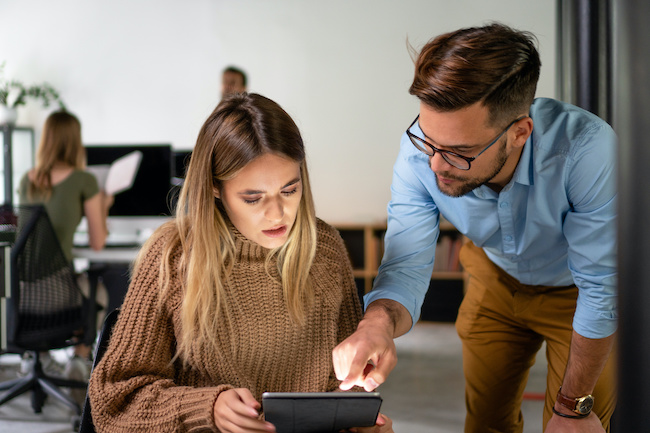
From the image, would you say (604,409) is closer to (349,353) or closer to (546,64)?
(349,353)

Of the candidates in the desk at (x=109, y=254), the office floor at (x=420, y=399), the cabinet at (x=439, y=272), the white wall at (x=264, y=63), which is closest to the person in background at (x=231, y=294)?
the office floor at (x=420, y=399)

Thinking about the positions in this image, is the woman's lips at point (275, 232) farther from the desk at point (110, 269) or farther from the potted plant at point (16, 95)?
the potted plant at point (16, 95)

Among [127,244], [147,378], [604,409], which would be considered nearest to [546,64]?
[127,244]

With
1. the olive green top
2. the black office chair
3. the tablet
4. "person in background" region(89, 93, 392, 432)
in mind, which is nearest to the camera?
the tablet

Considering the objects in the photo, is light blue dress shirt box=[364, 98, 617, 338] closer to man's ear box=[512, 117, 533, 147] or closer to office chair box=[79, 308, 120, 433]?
man's ear box=[512, 117, 533, 147]

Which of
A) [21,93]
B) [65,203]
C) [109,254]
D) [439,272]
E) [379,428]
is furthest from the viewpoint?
[21,93]

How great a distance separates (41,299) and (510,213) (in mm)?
2092

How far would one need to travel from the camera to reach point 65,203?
9.85 ft

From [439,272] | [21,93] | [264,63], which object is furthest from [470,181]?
[21,93]

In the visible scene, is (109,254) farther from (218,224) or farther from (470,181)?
(470,181)

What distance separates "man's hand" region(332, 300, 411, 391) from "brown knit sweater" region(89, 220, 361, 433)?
0.44ft

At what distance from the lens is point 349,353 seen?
1.04m

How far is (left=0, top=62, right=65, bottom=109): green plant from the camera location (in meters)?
5.04

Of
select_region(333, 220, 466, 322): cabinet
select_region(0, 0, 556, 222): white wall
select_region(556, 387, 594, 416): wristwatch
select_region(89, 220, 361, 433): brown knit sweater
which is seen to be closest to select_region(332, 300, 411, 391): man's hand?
select_region(89, 220, 361, 433): brown knit sweater
